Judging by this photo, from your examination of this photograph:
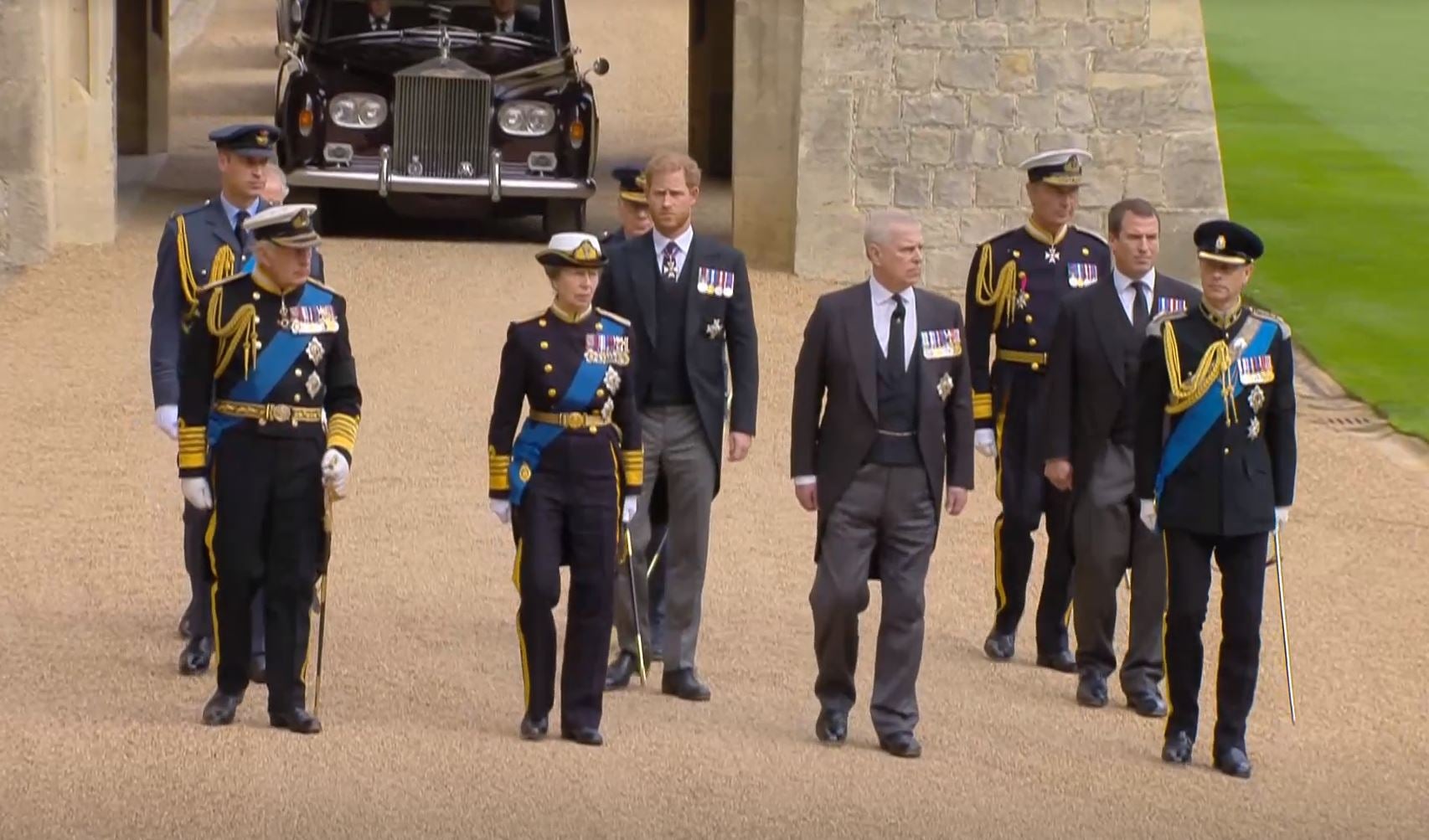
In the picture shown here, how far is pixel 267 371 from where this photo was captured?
27.3ft

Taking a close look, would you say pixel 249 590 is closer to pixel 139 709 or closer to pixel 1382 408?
pixel 139 709

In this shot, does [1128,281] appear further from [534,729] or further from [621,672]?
[534,729]

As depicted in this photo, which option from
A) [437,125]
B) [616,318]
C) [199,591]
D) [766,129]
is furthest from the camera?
[766,129]

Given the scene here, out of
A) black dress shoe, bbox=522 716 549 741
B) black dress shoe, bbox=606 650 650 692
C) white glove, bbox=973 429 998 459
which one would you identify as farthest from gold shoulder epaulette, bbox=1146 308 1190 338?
black dress shoe, bbox=522 716 549 741

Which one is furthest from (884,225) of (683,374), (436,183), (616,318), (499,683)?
(436,183)

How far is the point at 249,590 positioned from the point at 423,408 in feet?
18.9

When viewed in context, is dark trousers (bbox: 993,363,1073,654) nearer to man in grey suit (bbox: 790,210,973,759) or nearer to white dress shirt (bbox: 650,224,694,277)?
man in grey suit (bbox: 790,210,973,759)

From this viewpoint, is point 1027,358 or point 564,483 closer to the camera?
point 564,483

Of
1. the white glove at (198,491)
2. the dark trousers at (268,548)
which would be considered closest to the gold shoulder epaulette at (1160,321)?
the dark trousers at (268,548)

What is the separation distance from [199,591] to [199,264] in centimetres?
120

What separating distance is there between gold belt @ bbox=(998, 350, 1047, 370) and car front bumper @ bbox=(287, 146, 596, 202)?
7864 millimetres

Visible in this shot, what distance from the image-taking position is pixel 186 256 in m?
9.41

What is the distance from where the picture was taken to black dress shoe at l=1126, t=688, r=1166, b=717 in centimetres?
944

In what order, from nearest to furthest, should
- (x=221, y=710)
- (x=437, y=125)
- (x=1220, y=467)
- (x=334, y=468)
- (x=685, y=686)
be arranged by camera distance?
(x=334, y=468), (x=221, y=710), (x=1220, y=467), (x=685, y=686), (x=437, y=125)
